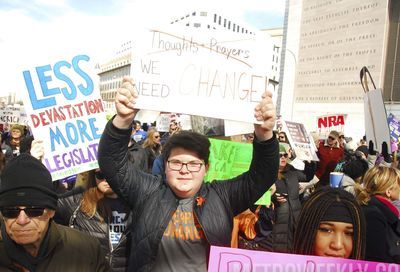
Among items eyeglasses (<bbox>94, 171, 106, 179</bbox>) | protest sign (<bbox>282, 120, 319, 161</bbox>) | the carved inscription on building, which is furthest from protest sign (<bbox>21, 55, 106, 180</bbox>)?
the carved inscription on building

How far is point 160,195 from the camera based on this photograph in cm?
217

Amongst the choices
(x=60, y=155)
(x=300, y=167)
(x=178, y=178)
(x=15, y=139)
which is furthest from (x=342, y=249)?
(x=15, y=139)

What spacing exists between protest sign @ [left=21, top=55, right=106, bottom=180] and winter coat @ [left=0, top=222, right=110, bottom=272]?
1627mm

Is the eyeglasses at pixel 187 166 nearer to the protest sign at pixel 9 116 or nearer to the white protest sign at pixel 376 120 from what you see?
the white protest sign at pixel 376 120

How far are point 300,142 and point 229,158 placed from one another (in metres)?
3.87

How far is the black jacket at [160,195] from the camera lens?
2.07m

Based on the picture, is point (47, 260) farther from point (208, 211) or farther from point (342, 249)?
point (342, 249)

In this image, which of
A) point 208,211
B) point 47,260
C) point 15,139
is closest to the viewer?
point 47,260

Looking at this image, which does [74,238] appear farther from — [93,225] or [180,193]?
[93,225]

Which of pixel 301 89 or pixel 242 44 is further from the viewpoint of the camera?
pixel 301 89

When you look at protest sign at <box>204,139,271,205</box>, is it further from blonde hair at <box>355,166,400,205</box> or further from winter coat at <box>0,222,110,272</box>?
winter coat at <box>0,222,110,272</box>

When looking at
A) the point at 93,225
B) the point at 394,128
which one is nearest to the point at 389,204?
the point at 93,225

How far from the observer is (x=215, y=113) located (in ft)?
7.97

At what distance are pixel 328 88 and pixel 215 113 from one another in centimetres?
3734
